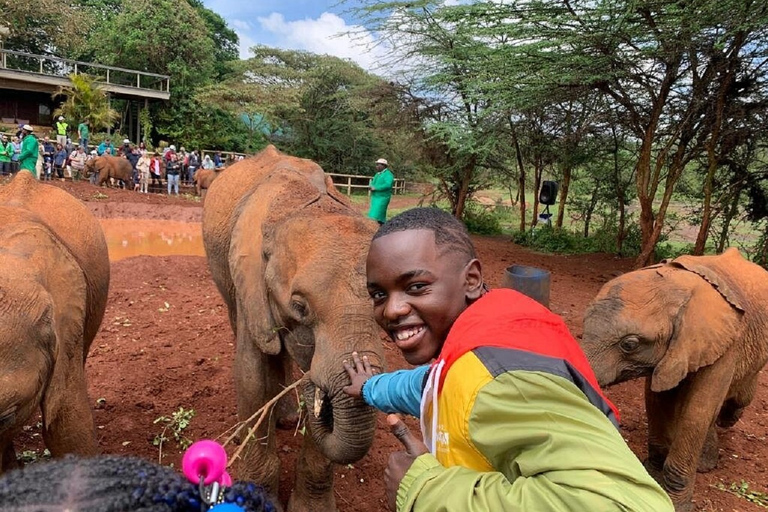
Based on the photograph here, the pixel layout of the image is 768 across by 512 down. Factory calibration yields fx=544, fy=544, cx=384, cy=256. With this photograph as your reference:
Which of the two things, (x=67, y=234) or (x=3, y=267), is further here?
(x=67, y=234)

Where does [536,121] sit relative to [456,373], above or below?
above

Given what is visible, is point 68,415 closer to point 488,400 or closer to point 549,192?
point 488,400

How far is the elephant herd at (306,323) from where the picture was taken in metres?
2.71

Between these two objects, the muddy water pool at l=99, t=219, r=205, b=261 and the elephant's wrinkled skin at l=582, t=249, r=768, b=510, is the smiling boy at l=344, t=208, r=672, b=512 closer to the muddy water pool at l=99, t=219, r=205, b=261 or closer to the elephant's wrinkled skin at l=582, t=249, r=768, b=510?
the elephant's wrinkled skin at l=582, t=249, r=768, b=510

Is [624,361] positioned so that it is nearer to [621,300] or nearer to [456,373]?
[621,300]

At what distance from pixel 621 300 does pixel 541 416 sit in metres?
3.29

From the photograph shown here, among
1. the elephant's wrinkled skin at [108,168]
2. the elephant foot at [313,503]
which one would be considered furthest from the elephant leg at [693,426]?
the elephant's wrinkled skin at [108,168]

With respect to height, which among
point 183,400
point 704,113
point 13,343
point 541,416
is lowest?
point 183,400

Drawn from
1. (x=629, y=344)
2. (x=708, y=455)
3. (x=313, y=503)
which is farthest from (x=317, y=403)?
(x=708, y=455)

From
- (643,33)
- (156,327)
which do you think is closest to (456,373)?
(156,327)

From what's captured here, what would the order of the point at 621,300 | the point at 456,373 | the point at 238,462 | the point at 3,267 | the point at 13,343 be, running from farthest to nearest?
the point at 621,300
the point at 238,462
the point at 3,267
the point at 13,343
the point at 456,373

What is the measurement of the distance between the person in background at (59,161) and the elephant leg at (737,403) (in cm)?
2052

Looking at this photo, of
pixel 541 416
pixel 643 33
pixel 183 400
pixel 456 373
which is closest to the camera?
pixel 541 416

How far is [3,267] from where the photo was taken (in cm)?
272
